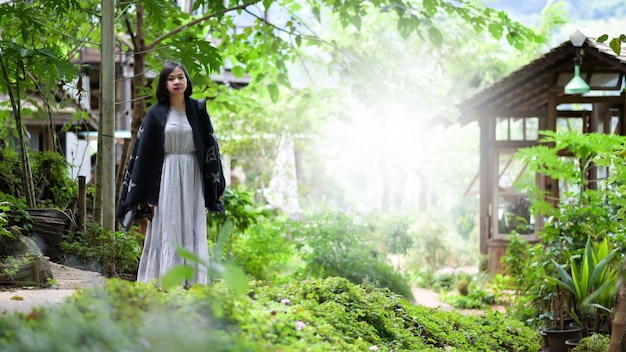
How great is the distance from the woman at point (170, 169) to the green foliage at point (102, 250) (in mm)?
793

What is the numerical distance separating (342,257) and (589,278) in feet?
13.4

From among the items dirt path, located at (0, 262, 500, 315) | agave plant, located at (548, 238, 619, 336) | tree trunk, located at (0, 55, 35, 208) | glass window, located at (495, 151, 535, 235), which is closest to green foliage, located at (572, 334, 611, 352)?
agave plant, located at (548, 238, 619, 336)

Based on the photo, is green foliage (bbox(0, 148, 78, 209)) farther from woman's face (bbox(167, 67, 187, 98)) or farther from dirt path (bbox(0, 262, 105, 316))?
woman's face (bbox(167, 67, 187, 98))

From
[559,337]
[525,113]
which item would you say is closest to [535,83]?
[525,113]

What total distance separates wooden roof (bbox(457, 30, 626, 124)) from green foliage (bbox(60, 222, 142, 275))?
211 inches

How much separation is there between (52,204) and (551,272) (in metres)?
4.46

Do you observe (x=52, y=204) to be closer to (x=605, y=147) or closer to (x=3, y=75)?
(x=3, y=75)

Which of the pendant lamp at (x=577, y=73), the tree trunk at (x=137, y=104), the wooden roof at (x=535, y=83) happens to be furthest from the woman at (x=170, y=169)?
the pendant lamp at (x=577, y=73)

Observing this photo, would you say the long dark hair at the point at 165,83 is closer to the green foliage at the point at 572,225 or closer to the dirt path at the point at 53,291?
the dirt path at the point at 53,291

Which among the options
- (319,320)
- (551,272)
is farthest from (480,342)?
(551,272)

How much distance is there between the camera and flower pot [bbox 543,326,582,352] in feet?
21.0

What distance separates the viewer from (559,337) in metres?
6.42

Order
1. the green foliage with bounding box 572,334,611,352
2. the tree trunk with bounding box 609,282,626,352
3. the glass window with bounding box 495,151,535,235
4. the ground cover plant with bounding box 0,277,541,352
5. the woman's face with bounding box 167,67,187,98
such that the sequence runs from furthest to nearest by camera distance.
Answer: the glass window with bounding box 495,151,535,235, the green foliage with bounding box 572,334,611,352, the woman's face with bounding box 167,67,187,98, the tree trunk with bounding box 609,282,626,352, the ground cover plant with bounding box 0,277,541,352

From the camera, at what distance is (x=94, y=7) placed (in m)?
8.15
